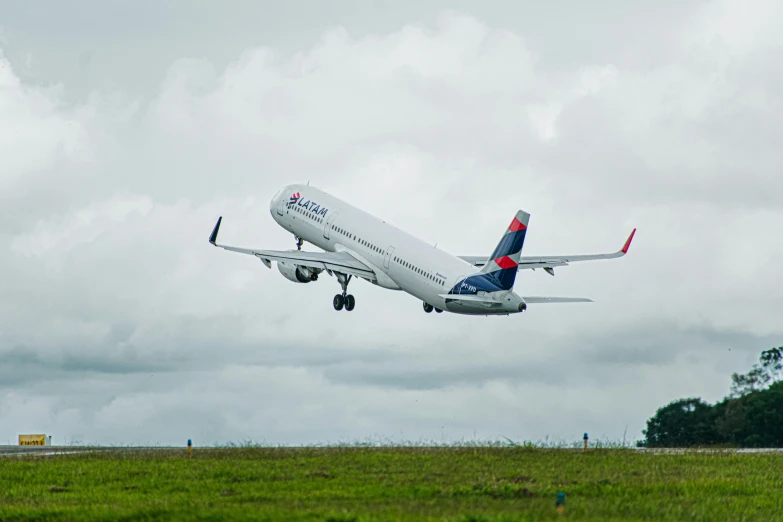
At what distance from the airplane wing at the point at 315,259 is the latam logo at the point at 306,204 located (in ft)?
14.2

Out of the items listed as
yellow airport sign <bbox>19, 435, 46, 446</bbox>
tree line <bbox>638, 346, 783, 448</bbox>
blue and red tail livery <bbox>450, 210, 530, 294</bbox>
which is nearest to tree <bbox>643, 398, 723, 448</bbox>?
tree line <bbox>638, 346, 783, 448</bbox>

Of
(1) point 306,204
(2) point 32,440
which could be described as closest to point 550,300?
(1) point 306,204

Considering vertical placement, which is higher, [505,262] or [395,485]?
[505,262]

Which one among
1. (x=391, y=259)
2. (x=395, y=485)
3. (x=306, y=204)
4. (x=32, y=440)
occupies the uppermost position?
(x=306, y=204)

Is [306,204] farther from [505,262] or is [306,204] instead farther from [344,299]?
[505,262]

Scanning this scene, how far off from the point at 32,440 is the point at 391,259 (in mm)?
31109

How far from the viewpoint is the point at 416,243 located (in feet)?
255

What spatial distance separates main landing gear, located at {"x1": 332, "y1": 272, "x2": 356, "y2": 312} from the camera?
8131 centimetres

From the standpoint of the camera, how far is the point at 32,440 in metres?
87.2

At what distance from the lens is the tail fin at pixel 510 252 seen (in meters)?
68.2

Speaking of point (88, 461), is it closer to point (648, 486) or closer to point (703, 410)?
point (648, 486)

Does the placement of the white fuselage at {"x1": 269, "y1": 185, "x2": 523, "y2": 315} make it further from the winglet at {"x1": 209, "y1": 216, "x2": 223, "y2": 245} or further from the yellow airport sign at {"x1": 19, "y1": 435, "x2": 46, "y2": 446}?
the yellow airport sign at {"x1": 19, "y1": 435, "x2": 46, "y2": 446}

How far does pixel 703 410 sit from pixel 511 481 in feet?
187

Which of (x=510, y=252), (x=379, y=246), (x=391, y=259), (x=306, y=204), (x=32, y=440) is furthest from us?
(x=306, y=204)
